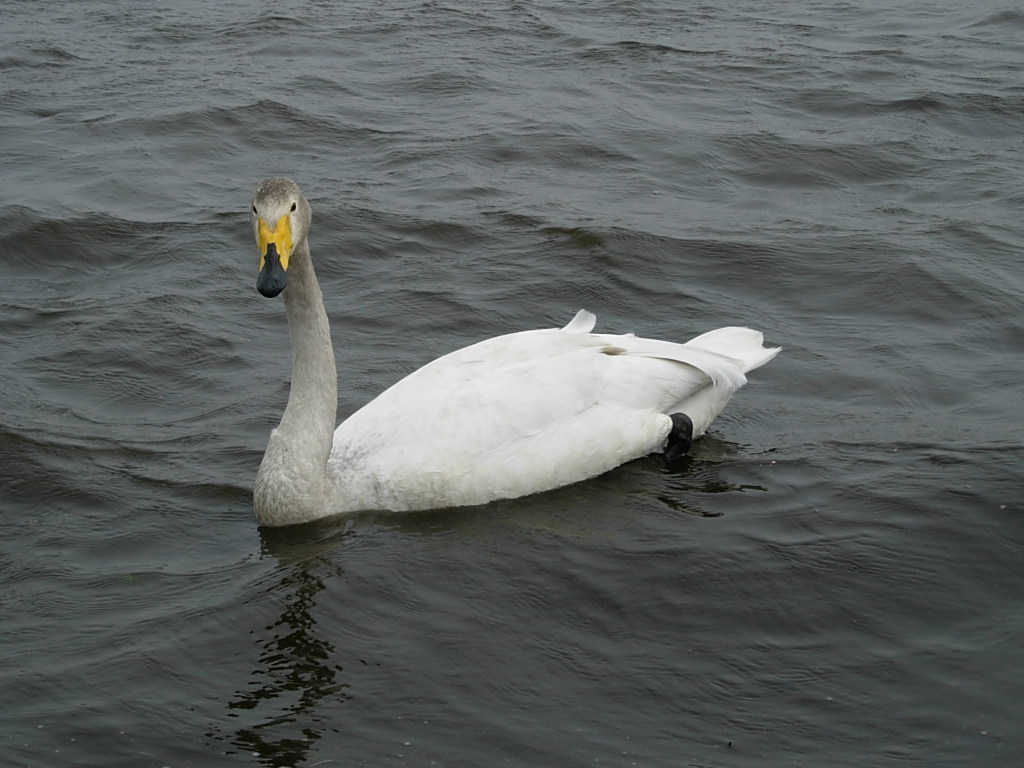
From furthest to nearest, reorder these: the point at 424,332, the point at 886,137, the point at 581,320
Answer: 1. the point at 886,137
2. the point at 424,332
3. the point at 581,320

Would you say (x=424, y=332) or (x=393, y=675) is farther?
(x=424, y=332)

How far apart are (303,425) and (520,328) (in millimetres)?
2669

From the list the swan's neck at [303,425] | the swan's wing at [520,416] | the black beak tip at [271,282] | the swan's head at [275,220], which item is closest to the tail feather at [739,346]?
the swan's wing at [520,416]

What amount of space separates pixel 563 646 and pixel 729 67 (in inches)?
413

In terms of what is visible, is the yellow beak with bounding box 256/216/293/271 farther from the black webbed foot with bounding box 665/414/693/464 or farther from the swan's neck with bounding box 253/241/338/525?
the black webbed foot with bounding box 665/414/693/464

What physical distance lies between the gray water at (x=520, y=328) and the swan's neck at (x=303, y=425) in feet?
0.47

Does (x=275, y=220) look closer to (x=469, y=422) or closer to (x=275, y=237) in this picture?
(x=275, y=237)

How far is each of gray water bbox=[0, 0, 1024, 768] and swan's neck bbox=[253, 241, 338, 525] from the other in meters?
0.14

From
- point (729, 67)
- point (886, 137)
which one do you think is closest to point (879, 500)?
point (886, 137)

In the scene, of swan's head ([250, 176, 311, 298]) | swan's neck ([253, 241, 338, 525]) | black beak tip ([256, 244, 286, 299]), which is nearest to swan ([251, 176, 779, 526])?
swan's neck ([253, 241, 338, 525])

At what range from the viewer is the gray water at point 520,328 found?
516 cm

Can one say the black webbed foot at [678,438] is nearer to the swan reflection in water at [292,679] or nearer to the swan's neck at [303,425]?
the swan's neck at [303,425]

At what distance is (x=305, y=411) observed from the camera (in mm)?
6789

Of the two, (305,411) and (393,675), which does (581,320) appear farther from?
(393,675)
